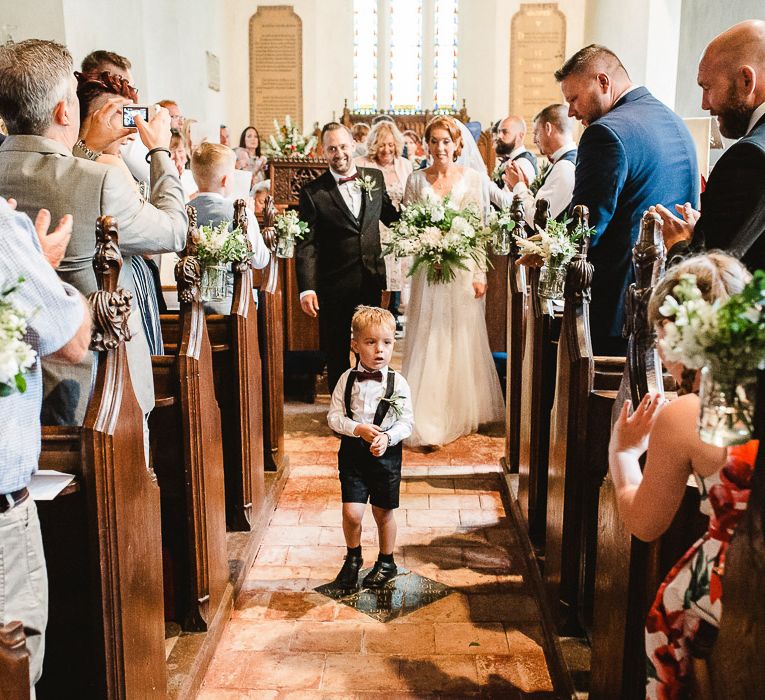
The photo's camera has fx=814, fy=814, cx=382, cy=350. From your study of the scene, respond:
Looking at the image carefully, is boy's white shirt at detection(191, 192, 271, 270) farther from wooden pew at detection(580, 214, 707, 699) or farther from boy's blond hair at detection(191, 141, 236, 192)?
wooden pew at detection(580, 214, 707, 699)

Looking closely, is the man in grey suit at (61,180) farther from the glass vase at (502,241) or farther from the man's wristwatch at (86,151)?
the glass vase at (502,241)

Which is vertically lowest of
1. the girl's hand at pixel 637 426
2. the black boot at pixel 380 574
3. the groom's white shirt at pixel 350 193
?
the black boot at pixel 380 574

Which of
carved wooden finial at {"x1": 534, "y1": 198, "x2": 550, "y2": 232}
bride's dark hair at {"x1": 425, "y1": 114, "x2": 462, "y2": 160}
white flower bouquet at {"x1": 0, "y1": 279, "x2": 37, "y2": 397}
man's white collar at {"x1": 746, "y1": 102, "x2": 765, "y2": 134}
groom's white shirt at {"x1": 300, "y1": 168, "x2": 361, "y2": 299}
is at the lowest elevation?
white flower bouquet at {"x1": 0, "y1": 279, "x2": 37, "y2": 397}

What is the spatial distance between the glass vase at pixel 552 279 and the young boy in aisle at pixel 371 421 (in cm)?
68

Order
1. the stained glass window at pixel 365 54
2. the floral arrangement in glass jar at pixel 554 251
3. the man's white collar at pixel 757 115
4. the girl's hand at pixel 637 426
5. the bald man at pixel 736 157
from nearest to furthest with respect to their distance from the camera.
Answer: the girl's hand at pixel 637 426 < the bald man at pixel 736 157 < the man's white collar at pixel 757 115 < the floral arrangement in glass jar at pixel 554 251 < the stained glass window at pixel 365 54

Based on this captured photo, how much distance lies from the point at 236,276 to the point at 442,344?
1835 mm

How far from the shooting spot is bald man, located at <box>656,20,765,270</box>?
84.4 inches

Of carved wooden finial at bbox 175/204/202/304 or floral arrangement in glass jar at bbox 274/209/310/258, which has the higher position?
floral arrangement in glass jar at bbox 274/209/310/258

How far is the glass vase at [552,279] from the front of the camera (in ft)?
10.7

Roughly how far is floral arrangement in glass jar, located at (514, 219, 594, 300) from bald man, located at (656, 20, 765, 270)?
1.91 feet

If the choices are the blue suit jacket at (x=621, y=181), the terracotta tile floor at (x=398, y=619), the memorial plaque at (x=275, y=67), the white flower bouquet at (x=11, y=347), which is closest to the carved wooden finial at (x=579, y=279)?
the blue suit jacket at (x=621, y=181)

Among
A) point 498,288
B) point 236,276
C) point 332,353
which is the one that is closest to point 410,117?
point 498,288

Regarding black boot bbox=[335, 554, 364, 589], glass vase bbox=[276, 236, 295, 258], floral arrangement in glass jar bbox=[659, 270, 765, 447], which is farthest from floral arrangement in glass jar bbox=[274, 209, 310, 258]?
floral arrangement in glass jar bbox=[659, 270, 765, 447]

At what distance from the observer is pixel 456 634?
9.66ft
